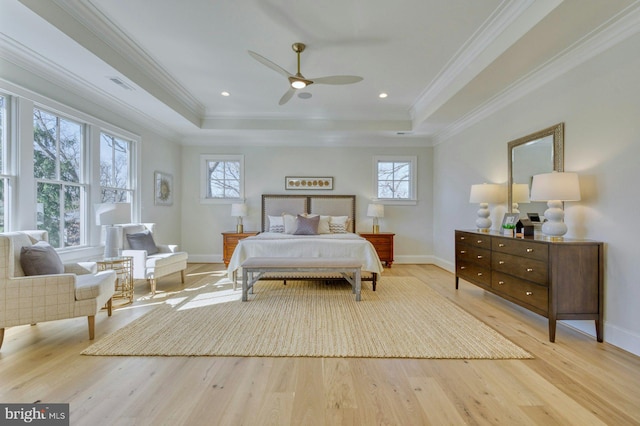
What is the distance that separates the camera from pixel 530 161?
347 centimetres

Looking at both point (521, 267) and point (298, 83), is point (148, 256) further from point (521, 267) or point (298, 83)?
point (521, 267)

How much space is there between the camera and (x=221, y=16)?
9.06 ft

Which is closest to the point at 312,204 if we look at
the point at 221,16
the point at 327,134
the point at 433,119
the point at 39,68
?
the point at 327,134

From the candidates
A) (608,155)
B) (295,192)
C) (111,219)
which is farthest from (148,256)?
(608,155)

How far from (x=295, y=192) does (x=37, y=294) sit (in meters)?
4.53

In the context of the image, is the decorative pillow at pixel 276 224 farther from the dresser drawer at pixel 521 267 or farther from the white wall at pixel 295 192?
the dresser drawer at pixel 521 267

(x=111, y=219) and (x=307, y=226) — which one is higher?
(x=111, y=219)

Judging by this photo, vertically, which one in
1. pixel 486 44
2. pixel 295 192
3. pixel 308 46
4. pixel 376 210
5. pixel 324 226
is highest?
pixel 308 46

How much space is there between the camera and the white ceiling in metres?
2.49

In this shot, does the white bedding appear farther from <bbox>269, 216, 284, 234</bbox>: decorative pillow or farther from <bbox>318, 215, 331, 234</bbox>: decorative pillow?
<bbox>269, 216, 284, 234</bbox>: decorative pillow

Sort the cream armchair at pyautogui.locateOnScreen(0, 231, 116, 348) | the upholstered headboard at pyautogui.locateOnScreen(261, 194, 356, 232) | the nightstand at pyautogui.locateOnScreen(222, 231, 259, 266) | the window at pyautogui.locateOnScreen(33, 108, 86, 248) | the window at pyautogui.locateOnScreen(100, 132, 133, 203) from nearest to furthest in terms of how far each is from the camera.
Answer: the cream armchair at pyautogui.locateOnScreen(0, 231, 116, 348) < the window at pyautogui.locateOnScreen(33, 108, 86, 248) < the window at pyautogui.locateOnScreen(100, 132, 133, 203) < the nightstand at pyautogui.locateOnScreen(222, 231, 259, 266) < the upholstered headboard at pyautogui.locateOnScreen(261, 194, 356, 232)

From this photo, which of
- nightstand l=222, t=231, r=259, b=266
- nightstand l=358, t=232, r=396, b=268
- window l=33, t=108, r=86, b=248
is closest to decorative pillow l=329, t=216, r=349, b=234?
nightstand l=358, t=232, r=396, b=268

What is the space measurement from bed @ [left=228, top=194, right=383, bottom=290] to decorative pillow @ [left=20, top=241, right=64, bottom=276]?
2.01 meters

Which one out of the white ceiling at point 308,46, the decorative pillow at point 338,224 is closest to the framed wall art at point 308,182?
the decorative pillow at point 338,224
